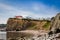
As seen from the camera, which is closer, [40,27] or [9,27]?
[40,27]

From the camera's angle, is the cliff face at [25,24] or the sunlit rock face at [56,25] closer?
the sunlit rock face at [56,25]

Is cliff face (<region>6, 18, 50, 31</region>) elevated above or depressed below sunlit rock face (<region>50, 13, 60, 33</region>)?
below

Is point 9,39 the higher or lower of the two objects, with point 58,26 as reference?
lower

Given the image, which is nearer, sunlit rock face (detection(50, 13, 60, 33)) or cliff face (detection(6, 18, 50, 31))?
sunlit rock face (detection(50, 13, 60, 33))

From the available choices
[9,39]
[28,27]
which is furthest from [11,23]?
[9,39]

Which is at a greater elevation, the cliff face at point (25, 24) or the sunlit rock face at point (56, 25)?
the sunlit rock face at point (56, 25)

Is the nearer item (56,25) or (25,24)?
(56,25)

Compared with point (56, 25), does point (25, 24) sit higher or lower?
lower

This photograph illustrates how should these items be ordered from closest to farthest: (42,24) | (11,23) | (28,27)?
(42,24) < (28,27) < (11,23)

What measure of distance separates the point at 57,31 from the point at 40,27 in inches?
945

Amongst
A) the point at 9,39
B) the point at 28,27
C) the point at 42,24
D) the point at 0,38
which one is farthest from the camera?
the point at 28,27

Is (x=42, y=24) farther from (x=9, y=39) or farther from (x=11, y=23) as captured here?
(x=9, y=39)

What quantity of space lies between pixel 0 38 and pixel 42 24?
1769 centimetres

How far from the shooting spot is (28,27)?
154 feet
